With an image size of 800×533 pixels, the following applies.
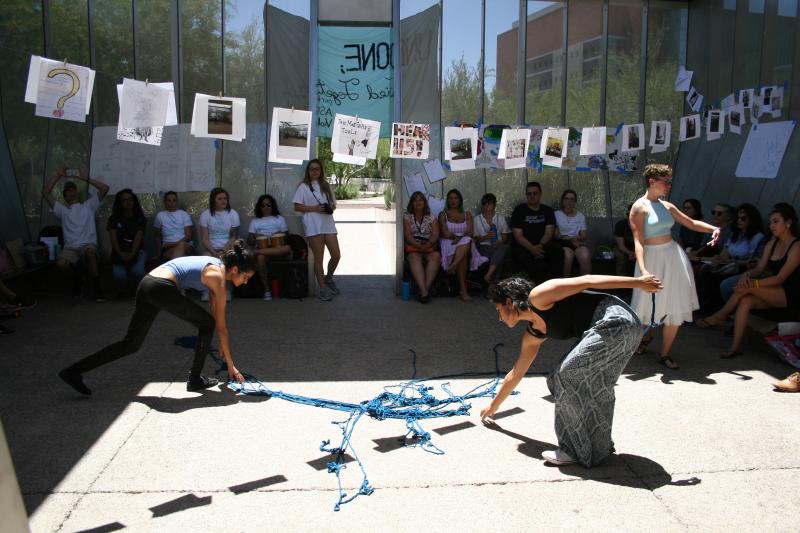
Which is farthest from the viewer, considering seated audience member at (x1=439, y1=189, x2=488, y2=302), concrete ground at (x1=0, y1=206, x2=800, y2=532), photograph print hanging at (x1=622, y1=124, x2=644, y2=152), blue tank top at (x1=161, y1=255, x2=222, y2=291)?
photograph print hanging at (x1=622, y1=124, x2=644, y2=152)

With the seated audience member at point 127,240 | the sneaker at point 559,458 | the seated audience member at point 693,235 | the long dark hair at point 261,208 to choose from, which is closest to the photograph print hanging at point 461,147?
the long dark hair at point 261,208

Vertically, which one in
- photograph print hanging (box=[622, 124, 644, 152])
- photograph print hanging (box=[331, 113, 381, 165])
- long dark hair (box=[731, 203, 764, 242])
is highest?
photograph print hanging (box=[622, 124, 644, 152])

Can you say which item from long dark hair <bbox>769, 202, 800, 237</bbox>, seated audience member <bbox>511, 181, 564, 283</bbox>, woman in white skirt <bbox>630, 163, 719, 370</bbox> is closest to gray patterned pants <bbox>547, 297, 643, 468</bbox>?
woman in white skirt <bbox>630, 163, 719, 370</bbox>

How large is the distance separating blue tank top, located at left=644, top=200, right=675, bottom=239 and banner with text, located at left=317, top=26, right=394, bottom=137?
4.80m

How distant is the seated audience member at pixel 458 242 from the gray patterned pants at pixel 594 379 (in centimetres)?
487

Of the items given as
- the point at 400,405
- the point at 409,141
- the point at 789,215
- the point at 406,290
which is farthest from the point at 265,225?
the point at 789,215

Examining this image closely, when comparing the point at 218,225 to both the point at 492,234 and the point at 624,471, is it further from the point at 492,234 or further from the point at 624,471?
the point at 624,471

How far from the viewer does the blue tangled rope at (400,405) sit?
430cm

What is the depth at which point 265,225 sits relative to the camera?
905 cm

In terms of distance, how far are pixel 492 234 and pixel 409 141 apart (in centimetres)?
176

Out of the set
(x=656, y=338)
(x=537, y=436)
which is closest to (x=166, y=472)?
(x=537, y=436)

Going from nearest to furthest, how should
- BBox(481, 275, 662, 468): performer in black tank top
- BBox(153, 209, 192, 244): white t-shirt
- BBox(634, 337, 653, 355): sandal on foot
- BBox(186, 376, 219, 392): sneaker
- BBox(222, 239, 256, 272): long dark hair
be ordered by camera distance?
BBox(481, 275, 662, 468): performer in black tank top < BBox(222, 239, 256, 272): long dark hair < BBox(186, 376, 219, 392): sneaker < BBox(634, 337, 653, 355): sandal on foot < BBox(153, 209, 192, 244): white t-shirt

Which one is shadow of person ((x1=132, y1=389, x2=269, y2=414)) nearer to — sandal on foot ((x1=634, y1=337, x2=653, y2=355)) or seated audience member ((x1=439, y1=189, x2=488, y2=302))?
sandal on foot ((x1=634, y1=337, x2=653, y2=355))

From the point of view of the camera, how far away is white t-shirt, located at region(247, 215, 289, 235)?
29.7ft
